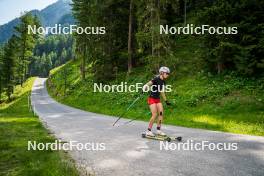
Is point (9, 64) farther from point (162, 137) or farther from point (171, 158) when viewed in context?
point (171, 158)

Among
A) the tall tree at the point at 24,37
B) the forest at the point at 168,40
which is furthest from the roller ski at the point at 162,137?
the tall tree at the point at 24,37

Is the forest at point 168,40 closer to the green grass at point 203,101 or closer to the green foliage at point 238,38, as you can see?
the green foliage at point 238,38

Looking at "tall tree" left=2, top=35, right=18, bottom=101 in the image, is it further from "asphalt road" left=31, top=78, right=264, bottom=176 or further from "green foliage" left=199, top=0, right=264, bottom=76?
"asphalt road" left=31, top=78, right=264, bottom=176

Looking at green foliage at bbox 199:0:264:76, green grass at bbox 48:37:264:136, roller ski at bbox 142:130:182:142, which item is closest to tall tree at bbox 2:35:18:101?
green grass at bbox 48:37:264:136

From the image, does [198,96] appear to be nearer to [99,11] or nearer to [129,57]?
[129,57]

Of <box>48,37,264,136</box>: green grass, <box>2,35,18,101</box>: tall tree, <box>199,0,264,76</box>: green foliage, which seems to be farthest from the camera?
<box>2,35,18,101</box>: tall tree

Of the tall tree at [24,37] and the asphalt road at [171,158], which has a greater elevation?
the tall tree at [24,37]

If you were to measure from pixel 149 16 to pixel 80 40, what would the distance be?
21.7 meters

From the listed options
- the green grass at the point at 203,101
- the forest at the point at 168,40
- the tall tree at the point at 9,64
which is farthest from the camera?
the tall tree at the point at 9,64

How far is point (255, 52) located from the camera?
2209cm

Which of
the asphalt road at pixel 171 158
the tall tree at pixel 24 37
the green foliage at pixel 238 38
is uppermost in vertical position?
the tall tree at pixel 24 37

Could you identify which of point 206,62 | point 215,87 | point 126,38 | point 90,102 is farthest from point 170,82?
point 126,38

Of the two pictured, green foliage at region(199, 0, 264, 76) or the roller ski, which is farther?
green foliage at region(199, 0, 264, 76)

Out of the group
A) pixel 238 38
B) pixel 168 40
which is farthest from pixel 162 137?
pixel 168 40
